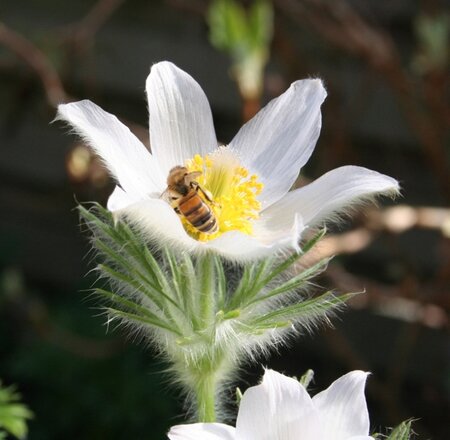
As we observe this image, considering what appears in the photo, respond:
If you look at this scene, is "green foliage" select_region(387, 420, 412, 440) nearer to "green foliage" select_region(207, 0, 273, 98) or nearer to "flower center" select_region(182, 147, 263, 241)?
"flower center" select_region(182, 147, 263, 241)

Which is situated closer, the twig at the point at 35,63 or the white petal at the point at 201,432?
the white petal at the point at 201,432

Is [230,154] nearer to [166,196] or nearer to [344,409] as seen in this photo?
[166,196]

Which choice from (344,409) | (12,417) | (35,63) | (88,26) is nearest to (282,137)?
(344,409)

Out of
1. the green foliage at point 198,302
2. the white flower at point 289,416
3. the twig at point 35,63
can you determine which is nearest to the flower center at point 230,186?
the green foliage at point 198,302

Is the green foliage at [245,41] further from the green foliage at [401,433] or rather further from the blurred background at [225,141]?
the green foliage at [401,433]

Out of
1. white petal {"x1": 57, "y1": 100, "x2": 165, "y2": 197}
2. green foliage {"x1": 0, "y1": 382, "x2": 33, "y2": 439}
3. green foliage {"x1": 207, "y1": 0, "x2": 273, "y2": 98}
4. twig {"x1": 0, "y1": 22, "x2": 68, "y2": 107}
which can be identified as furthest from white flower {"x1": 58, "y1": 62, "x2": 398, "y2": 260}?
twig {"x1": 0, "y1": 22, "x2": 68, "y2": 107}
